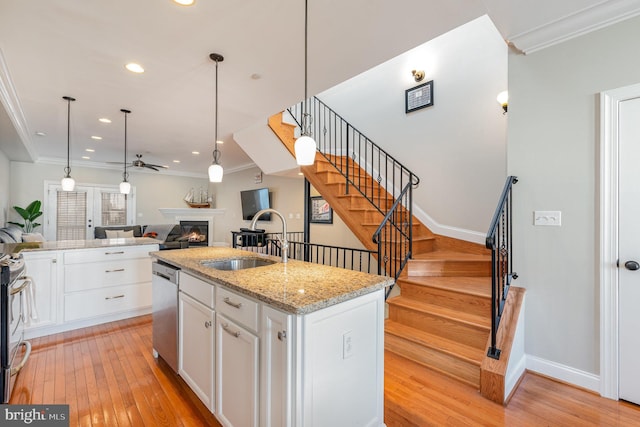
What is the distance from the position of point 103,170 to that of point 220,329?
27.5 feet

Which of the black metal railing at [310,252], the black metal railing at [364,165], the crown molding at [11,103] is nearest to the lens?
the crown molding at [11,103]

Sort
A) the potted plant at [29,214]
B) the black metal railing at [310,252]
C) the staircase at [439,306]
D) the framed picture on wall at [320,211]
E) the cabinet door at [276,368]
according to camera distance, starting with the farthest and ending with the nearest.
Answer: the potted plant at [29,214] < the framed picture on wall at [320,211] < the black metal railing at [310,252] < the staircase at [439,306] < the cabinet door at [276,368]

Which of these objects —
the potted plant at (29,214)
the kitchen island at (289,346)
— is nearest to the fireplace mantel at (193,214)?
Answer: the potted plant at (29,214)

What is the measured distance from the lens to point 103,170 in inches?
311

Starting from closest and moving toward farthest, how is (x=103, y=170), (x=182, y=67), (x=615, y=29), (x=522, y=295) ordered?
1. (x=615, y=29)
2. (x=522, y=295)
3. (x=182, y=67)
4. (x=103, y=170)

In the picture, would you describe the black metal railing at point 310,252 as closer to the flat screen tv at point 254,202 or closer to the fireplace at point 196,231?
the flat screen tv at point 254,202

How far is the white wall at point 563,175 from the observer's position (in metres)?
1.99

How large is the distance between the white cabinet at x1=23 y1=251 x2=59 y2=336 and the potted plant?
4.92 metres

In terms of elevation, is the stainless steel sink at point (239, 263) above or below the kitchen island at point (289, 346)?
above

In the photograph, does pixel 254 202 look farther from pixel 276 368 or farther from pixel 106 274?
pixel 276 368

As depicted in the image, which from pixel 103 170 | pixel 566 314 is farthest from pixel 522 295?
pixel 103 170

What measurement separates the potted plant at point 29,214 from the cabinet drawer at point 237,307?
749cm

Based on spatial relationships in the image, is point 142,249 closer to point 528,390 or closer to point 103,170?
point 528,390

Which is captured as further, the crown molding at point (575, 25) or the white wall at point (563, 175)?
A: the white wall at point (563, 175)
